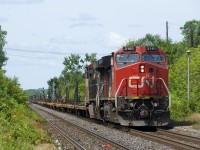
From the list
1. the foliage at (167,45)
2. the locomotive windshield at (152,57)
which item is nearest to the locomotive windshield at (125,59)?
the locomotive windshield at (152,57)

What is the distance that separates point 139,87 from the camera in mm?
21109

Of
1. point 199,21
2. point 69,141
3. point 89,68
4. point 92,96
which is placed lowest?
→ point 69,141

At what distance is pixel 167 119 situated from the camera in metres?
20.7

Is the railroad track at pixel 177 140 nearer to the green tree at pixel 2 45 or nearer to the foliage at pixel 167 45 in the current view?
the foliage at pixel 167 45

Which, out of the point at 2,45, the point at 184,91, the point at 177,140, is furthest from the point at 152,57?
the point at 2,45

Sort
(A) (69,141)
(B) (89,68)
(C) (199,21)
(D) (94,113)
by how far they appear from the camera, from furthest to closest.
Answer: (C) (199,21)
(B) (89,68)
(D) (94,113)
(A) (69,141)

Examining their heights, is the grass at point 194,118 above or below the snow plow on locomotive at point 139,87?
below

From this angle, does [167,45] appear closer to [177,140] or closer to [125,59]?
[125,59]

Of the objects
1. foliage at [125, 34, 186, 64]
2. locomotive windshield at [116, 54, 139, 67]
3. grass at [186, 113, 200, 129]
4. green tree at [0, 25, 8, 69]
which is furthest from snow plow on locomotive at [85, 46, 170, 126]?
green tree at [0, 25, 8, 69]

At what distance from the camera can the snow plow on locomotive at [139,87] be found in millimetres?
20703

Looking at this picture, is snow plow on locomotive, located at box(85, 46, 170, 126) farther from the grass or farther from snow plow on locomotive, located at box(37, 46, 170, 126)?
the grass

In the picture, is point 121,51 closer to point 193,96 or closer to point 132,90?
point 132,90

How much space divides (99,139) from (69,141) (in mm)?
1231

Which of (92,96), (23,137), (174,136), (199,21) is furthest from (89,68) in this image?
(199,21)
